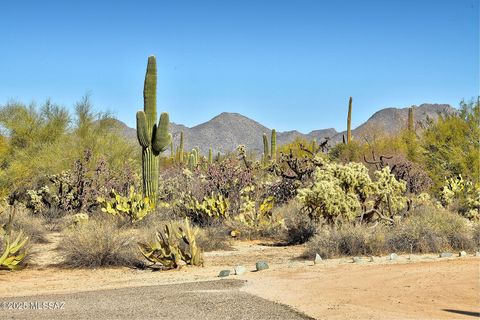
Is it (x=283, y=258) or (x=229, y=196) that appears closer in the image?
(x=283, y=258)

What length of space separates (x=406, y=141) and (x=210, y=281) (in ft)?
104

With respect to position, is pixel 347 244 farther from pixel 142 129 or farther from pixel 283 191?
pixel 142 129

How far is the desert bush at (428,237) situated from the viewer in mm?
13586

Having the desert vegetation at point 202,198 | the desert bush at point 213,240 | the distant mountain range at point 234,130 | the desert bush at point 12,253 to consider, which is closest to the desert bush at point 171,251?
the desert vegetation at point 202,198

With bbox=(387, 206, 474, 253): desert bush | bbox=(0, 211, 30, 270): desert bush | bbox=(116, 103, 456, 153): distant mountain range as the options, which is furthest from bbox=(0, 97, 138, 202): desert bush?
bbox=(116, 103, 456, 153): distant mountain range

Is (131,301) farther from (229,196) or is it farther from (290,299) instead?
(229,196)

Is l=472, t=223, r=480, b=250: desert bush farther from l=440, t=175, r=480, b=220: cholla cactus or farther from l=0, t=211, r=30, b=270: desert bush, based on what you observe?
l=0, t=211, r=30, b=270: desert bush

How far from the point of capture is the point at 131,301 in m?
8.67

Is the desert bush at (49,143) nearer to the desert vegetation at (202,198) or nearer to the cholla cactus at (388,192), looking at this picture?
the desert vegetation at (202,198)

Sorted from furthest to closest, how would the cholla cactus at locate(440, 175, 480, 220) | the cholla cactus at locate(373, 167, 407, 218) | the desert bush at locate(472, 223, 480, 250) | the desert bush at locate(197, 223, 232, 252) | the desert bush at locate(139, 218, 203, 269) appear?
the cholla cactus at locate(440, 175, 480, 220), the cholla cactus at locate(373, 167, 407, 218), the desert bush at locate(197, 223, 232, 252), the desert bush at locate(472, 223, 480, 250), the desert bush at locate(139, 218, 203, 269)

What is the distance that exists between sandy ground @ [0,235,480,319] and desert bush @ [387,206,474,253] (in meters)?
0.82

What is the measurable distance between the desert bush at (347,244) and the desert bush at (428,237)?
411 millimetres

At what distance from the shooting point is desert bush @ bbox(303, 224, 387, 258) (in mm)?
13172

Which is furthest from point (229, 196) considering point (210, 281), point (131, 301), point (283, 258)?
point (131, 301)
